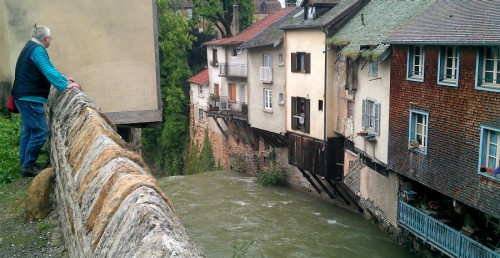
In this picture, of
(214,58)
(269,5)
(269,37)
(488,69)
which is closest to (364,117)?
(488,69)

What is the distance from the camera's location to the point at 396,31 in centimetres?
1997

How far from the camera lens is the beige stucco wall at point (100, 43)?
32.6 feet

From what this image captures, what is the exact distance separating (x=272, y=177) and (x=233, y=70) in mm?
9675

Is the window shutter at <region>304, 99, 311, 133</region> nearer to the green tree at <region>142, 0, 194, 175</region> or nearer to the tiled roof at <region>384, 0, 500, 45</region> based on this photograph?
the tiled roof at <region>384, 0, 500, 45</region>

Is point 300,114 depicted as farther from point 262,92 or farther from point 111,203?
point 111,203

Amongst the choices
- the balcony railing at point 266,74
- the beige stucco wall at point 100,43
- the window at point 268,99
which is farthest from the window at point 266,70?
the beige stucco wall at point 100,43

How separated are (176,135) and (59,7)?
3696cm

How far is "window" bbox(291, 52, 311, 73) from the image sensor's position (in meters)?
28.4

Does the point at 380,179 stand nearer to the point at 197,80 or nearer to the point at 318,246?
the point at 318,246

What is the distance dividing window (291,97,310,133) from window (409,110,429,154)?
31.9ft

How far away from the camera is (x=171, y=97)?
4422cm

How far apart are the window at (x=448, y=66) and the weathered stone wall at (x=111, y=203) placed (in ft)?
46.9

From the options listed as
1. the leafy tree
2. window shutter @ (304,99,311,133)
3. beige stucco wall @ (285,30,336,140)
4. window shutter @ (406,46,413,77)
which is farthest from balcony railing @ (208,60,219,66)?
window shutter @ (406,46,413,77)

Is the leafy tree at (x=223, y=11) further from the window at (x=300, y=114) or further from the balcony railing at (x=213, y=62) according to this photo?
the window at (x=300, y=114)
